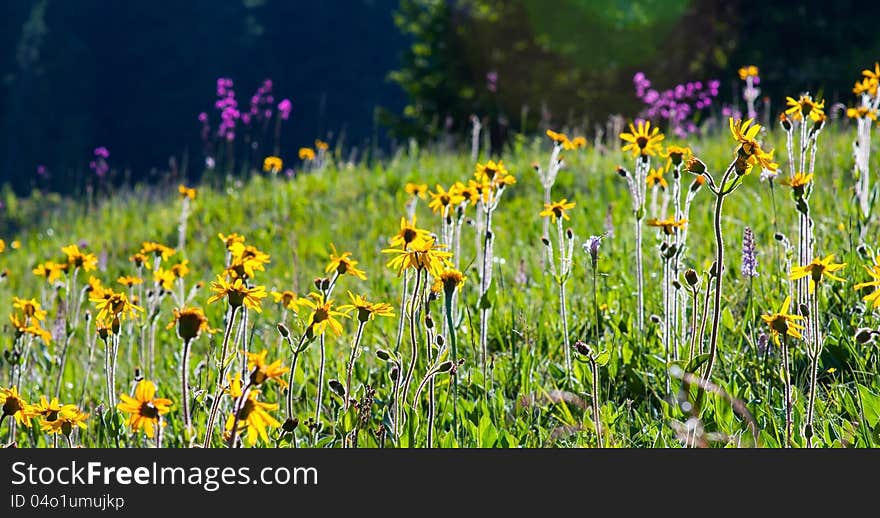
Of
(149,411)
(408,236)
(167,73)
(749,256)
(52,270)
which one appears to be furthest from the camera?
(167,73)

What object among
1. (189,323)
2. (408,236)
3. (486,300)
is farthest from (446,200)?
(189,323)

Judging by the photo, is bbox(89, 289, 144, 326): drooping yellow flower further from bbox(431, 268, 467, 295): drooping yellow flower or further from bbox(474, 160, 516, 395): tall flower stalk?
bbox(474, 160, 516, 395): tall flower stalk

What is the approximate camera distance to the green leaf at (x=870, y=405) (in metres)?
2.04

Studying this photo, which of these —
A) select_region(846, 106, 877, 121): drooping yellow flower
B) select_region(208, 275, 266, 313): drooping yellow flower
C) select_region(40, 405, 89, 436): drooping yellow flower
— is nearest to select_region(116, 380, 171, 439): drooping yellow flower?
select_region(208, 275, 266, 313): drooping yellow flower

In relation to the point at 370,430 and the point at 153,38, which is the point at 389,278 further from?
the point at 153,38

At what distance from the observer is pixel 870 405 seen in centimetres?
206

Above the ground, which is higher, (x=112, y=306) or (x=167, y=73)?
(x=167, y=73)

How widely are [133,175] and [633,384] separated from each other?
33252mm

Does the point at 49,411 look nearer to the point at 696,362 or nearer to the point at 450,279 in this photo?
the point at 450,279

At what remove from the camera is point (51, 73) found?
3466cm

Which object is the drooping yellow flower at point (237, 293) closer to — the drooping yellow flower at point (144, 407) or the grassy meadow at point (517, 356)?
the grassy meadow at point (517, 356)

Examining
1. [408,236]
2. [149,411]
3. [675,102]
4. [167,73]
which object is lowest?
[149,411]

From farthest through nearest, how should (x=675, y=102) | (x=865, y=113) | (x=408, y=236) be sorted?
(x=675, y=102), (x=865, y=113), (x=408, y=236)

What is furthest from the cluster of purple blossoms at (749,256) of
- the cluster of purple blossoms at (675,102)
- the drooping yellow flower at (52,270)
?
the cluster of purple blossoms at (675,102)
